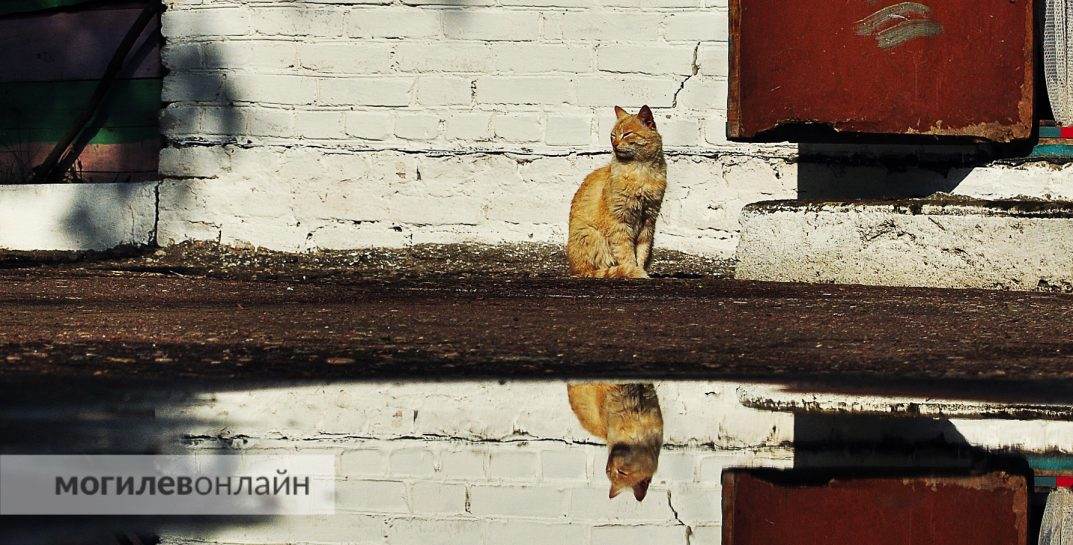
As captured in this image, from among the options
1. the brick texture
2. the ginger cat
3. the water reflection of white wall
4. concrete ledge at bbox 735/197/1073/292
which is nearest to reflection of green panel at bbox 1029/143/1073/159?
concrete ledge at bbox 735/197/1073/292

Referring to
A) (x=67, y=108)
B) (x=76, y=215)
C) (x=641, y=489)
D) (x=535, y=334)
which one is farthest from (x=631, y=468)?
(x=67, y=108)

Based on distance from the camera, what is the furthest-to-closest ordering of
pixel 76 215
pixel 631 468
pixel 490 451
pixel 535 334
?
pixel 76 215 → pixel 535 334 → pixel 490 451 → pixel 631 468

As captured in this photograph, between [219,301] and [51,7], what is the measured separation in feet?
9.55

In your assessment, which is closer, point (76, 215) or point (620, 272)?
point (620, 272)

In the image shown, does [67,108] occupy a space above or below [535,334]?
above

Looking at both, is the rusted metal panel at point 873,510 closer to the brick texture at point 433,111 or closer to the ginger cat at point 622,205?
the ginger cat at point 622,205

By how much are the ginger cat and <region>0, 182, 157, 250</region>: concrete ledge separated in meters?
2.00

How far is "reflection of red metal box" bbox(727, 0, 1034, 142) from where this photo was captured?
5156mm

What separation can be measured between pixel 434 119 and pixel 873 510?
4.45m

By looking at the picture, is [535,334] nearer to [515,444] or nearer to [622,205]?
[515,444]

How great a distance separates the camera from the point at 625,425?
2.28 metres

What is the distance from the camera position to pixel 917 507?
1.80 m

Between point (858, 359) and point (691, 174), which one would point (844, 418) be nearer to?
point (858, 359)

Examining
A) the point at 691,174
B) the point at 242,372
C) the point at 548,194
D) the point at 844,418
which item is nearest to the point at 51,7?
the point at 548,194
